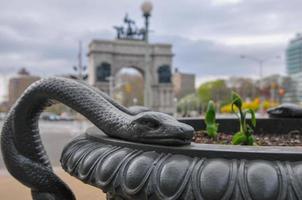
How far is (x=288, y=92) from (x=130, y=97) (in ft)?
91.6

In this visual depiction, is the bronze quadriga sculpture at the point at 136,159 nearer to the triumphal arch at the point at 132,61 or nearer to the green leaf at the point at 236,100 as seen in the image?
the green leaf at the point at 236,100

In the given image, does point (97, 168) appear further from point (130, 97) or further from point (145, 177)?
point (130, 97)

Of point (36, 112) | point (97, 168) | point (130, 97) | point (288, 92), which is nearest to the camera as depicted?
point (97, 168)

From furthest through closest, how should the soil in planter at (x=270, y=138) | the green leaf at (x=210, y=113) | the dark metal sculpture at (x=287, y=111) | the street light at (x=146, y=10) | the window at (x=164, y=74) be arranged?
the window at (x=164, y=74), the street light at (x=146, y=10), the dark metal sculpture at (x=287, y=111), the soil in planter at (x=270, y=138), the green leaf at (x=210, y=113)

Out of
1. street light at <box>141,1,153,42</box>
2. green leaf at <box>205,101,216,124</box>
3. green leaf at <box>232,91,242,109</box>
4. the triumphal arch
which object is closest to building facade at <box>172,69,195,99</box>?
the triumphal arch

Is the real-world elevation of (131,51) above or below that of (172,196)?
above

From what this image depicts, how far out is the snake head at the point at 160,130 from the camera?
1.50 metres

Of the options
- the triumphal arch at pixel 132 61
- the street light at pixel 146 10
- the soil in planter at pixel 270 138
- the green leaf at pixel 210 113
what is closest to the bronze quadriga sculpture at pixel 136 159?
the green leaf at pixel 210 113

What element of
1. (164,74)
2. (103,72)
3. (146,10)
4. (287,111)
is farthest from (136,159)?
(164,74)

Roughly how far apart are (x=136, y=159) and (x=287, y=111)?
2054mm

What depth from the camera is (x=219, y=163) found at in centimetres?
138

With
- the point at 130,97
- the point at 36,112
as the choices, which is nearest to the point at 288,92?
the point at 130,97

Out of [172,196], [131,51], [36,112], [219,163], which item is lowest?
[172,196]

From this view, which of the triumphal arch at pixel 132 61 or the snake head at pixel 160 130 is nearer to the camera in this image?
the snake head at pixel 160 130
